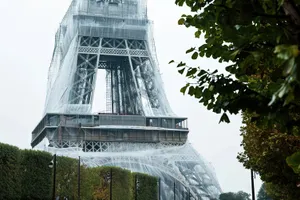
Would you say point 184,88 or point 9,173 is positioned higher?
point 9,173

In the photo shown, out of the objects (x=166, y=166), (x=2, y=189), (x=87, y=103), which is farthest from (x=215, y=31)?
(x=87, y=103)

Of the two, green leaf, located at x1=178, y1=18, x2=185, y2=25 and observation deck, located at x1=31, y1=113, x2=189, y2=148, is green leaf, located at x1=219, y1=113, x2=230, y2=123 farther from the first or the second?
observation deck, located at x1=31, y1=113, x2=189, y2=148

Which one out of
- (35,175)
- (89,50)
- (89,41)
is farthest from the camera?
(89,41)

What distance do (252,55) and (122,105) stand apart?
9282 centimetres

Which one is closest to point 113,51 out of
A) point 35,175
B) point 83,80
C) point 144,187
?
point 83,80

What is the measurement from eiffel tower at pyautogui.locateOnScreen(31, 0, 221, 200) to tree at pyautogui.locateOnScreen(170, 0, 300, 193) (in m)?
71.8

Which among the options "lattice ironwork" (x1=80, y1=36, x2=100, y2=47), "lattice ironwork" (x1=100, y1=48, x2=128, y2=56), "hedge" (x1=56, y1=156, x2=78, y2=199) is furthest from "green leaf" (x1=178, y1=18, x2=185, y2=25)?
"lattice ironwork" (x1=80, y1=36, x2=100, y2=47)

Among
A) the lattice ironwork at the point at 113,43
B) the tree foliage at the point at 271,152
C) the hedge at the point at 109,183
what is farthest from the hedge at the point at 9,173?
the lattice ironwork at the point at 113,43

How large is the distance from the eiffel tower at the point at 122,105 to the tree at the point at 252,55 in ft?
236

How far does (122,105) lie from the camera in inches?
3910

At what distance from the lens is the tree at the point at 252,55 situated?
5.39 meters

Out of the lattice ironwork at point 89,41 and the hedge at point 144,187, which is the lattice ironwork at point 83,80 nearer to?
the lattice ironwork at point 89,41

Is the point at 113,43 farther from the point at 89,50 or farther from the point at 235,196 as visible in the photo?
the point at 235,196

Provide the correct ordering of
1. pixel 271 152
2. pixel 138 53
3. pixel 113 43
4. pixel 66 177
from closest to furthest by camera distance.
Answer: pixel 271 152
pixel 66 177
pixel 138 53
pixel 113 43
